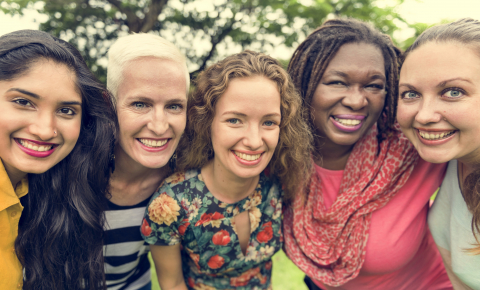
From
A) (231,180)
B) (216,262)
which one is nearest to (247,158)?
(231,180)

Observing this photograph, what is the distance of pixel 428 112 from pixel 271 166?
1.03 metres

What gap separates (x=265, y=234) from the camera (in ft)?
7.31

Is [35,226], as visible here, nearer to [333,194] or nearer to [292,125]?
[292,125]

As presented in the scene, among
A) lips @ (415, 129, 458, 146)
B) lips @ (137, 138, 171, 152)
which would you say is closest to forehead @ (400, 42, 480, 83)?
lips @ (415, 129, 458, 146)

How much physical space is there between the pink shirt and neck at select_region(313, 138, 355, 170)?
435mm

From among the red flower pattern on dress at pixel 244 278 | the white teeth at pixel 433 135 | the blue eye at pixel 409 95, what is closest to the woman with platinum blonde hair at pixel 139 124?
the red flower pattern on dress at pixel 244 278

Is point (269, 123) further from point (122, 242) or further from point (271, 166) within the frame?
point (122, 242)

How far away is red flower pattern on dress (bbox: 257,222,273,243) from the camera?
221cm

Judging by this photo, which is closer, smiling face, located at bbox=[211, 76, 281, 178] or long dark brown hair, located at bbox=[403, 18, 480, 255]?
long dark brown hair, located at bbox=[403, 18, 480, 255]

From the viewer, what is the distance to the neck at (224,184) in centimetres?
212

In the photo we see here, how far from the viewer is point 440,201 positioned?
2.05 metres

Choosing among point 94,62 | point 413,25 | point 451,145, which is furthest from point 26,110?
point 94,62

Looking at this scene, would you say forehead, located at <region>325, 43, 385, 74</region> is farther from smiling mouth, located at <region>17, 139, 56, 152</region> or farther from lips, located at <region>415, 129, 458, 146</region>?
smiling mouth, located at <region>17, 139, 56, 152</region>

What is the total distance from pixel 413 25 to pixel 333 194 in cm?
304
